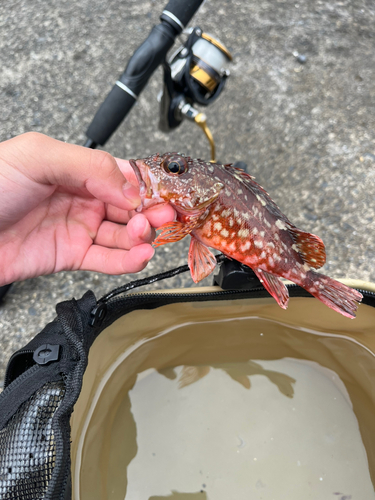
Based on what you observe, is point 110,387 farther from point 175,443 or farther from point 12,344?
point 12,344

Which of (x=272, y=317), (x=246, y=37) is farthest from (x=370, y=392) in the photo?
(x=246, y=37)

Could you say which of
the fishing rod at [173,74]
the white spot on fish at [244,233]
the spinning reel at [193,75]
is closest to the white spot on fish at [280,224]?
the white spot on fish at [244,233]

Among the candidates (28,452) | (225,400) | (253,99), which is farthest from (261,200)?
(253,99)

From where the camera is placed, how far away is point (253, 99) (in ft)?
8.49

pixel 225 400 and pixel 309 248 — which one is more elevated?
pixel 309 248

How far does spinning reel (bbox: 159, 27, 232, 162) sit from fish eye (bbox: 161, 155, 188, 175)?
53 centimetres

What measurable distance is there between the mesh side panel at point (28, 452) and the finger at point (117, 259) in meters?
0.56

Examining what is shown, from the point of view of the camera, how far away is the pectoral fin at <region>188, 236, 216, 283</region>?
4.34ft

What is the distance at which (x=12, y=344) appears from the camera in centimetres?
193

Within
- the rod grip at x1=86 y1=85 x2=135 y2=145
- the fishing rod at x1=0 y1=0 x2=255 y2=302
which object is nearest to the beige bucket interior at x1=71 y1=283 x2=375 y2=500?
the fishing rod at x1=0 y1=0 x2=255 y2=302

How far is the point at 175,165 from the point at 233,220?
0.97ft

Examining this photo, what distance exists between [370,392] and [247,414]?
0.55m

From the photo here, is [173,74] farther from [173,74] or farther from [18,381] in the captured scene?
[18,381]

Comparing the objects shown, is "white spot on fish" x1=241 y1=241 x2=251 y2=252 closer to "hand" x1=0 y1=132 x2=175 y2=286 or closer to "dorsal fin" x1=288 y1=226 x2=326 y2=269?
"dorsal fin" x1=288 y1=226 x2=326 y2=269
